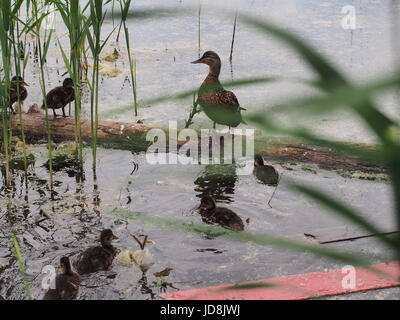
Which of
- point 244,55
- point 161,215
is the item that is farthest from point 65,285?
point 244,55

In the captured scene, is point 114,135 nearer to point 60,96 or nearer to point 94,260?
point 60,96

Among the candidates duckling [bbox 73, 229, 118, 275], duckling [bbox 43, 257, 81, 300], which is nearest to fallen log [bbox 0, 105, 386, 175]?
duckling [bbox 73, 229, 118, 275]

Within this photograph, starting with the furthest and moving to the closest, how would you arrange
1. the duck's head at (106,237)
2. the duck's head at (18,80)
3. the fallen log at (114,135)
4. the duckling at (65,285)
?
the fallen log at (114,135) → the duck's head at (18,80) → the duck's head at (106,237) → the duckling at (65,285)

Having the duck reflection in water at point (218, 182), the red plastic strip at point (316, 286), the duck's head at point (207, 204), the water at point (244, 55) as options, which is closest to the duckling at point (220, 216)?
the duck's head at point (207, 204)

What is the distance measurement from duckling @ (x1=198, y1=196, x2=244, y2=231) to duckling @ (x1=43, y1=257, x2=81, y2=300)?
44.3 inches

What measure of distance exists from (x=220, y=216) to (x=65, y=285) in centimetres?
128

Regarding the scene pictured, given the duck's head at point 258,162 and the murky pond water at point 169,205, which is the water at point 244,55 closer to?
the murky pond water at point 169,205

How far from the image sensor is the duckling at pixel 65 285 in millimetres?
3412

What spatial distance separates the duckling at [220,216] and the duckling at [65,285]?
113cm

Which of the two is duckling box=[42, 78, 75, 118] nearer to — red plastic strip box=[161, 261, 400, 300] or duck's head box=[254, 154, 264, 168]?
duck's head box=[254, 154, 264, 168]

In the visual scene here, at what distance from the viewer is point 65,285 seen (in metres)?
3.43

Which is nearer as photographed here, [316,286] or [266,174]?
[316,286]
